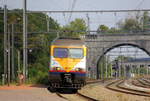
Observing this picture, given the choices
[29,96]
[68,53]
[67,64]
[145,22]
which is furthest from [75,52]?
[145,22]

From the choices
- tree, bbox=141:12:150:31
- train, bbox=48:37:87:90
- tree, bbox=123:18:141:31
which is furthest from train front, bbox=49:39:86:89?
tree, bbox=123:18:141:31

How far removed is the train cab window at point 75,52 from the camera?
23125 mm

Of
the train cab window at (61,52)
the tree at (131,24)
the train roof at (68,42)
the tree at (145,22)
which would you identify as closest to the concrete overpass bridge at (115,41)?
the tree at (145,22)

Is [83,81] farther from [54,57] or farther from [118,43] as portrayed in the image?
[118,43]

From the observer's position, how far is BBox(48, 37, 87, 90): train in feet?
74.3

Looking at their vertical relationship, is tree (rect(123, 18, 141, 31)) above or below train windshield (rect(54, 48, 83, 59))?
above

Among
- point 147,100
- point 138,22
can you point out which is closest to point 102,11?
point 147,100

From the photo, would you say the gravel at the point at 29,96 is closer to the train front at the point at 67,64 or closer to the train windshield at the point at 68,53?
the train front at the point at 67,64

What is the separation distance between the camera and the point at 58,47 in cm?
2334

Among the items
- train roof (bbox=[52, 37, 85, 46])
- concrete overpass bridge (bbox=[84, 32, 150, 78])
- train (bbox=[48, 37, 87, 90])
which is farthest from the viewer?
concrete overpass bridge (bbox=[84, 32, 150, 78])

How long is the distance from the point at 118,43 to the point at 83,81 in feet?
123

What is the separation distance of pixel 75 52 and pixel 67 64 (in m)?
1.01

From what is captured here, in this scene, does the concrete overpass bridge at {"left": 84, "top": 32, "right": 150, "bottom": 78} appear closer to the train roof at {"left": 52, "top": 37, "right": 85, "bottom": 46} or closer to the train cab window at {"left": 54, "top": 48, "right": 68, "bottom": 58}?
the train roof at {"left": 52, "top": 37, "right": 85, "bottom": 46}

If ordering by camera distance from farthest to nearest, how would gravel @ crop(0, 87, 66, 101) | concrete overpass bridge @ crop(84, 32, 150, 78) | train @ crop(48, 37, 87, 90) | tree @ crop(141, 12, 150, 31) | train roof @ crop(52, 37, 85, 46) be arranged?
concrete overpass bridge @ crop(84, 32, 150, 78)
tree @ crop(141, 12, 150, 31)
train roof @ crop(52, 37, 85, 46)
train @ crop(48, 37, 87, 90)
gravel @ crop(0, 87, 66, 101)
